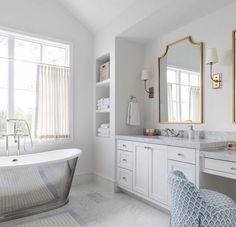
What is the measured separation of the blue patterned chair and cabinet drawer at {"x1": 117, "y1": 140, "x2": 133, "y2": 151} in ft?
4.93

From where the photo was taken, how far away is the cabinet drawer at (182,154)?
2.26 m

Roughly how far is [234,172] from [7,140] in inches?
116

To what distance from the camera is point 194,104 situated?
294 cm

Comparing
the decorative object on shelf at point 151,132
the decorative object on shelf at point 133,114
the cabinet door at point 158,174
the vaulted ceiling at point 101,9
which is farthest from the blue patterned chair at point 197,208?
the vaulted ceiling at point 101,9

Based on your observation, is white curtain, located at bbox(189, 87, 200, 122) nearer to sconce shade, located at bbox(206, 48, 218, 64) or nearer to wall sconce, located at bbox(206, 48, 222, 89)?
wall sconce, located at bbox(206, 48, 222, 89)

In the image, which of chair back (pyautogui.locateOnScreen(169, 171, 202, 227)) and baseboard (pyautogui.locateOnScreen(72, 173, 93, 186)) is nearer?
chair back (pyautogui.locateOnScreen(169, 171, 202, 227))

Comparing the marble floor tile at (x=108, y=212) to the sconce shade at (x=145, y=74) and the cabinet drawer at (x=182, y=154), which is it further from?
the sconce shade at (x=145, y=74)

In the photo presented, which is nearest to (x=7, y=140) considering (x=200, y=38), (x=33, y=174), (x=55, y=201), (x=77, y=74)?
(x=33, y=174)

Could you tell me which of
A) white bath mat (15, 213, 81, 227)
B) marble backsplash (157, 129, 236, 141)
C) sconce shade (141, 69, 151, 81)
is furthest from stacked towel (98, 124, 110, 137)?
white bath mat (15, 213, 81, 227)

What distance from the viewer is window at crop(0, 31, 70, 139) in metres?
3.35

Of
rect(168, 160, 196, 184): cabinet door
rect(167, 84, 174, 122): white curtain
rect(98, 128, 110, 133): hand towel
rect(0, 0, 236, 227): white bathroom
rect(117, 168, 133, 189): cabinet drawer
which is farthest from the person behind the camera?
rect(98, 128, 110, 133): hand towel

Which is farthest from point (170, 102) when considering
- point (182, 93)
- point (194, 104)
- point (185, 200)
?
point (185, 200)

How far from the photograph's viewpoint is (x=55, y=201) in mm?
2891

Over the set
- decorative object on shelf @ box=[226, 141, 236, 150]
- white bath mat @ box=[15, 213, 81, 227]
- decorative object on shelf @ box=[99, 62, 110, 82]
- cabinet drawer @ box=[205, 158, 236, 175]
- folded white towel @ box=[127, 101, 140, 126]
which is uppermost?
decorative object on shelf @ box=[99, 62, 110, 82]
